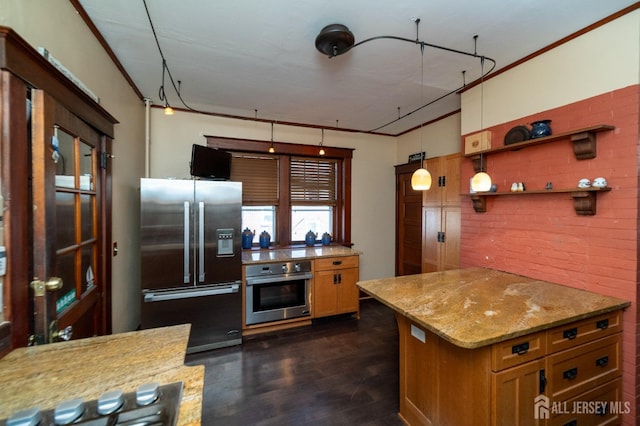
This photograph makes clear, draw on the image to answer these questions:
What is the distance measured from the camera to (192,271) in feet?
9.43

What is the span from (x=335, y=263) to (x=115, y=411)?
3016mm

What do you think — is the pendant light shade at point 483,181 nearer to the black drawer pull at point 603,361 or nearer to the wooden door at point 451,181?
the wooden door at point 451,181

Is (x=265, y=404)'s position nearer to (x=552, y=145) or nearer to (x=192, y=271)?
(x=192, y=271)

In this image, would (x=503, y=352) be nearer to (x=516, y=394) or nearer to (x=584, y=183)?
(x=516, y=394)

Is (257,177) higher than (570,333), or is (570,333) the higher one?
(257,177)

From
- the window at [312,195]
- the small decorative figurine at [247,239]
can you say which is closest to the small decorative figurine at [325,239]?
the window at [312,195]

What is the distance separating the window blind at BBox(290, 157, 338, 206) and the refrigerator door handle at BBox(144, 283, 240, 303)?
1697 millimetres

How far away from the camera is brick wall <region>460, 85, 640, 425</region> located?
182 centimetres

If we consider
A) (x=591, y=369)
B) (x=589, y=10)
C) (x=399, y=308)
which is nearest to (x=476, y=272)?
(x=591, y=369)

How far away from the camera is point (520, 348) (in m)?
1.48

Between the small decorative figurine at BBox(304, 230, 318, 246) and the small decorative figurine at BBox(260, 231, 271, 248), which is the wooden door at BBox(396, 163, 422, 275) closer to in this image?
the small decorative figurine at BBox(304, 230, 318, 246)

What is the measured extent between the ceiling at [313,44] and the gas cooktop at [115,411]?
2112 mm

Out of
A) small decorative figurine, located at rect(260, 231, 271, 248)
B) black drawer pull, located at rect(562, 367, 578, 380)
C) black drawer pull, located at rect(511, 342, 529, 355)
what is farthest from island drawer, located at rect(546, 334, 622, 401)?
small decorative figurine, located at rect(260, 231, 271, 248)

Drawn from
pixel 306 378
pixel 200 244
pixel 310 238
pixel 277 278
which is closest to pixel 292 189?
pixel 310 238
